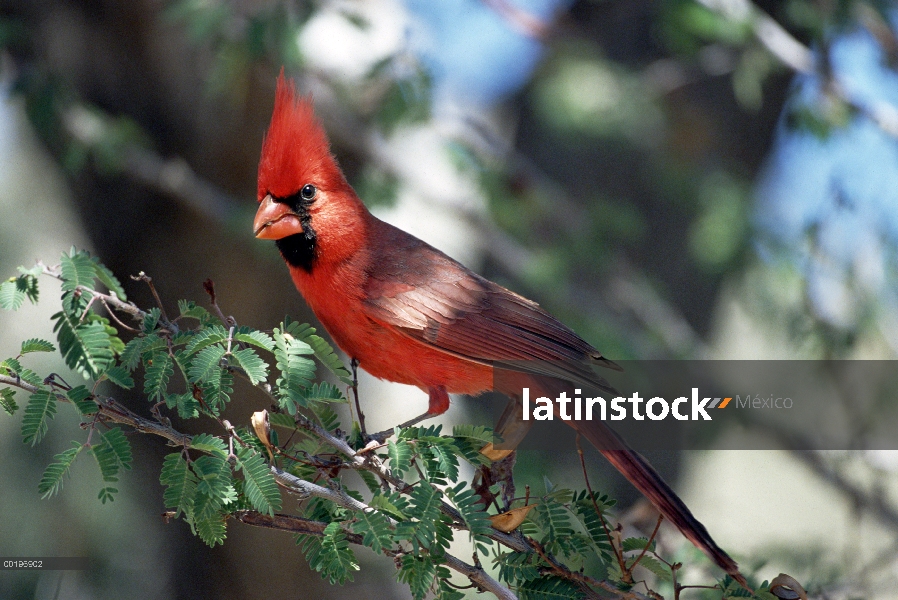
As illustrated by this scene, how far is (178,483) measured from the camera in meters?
1.21

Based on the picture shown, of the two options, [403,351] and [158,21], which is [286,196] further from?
[158,21]

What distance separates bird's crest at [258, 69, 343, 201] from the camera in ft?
5.38

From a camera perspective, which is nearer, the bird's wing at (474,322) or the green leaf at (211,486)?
the green leaf at (211,486)

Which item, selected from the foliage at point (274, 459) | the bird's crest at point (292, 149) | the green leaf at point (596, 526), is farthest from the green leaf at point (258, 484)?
the bird's crest at point (292, 149)

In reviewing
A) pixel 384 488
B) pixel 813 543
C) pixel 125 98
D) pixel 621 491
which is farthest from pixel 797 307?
pixel 125 98

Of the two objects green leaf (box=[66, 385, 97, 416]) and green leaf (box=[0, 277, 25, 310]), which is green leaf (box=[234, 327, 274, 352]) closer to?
green leaf (box=[66, 385, 97, 416])

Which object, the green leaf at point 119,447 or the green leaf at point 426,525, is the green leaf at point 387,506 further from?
the green leaf at point 119,447

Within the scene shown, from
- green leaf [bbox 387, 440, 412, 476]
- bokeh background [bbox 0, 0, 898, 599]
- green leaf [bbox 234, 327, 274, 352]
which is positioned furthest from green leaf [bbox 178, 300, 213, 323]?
bokeh background [bbox 0, 0, 898, 599]

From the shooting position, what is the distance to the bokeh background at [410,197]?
10.2 feet

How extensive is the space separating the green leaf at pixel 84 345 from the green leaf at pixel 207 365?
0.12 metres

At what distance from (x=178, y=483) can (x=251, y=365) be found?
0.19m

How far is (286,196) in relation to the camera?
1724mm

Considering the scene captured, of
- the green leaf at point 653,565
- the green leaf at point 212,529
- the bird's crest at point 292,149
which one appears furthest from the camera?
the bird's crest at point 292,149

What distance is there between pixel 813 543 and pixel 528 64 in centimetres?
238
